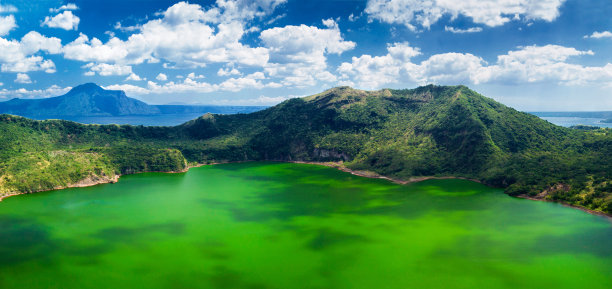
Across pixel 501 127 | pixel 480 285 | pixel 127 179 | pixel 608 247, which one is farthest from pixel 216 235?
pixel 501 127

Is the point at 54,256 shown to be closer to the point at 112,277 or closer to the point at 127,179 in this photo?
the point at 112,277

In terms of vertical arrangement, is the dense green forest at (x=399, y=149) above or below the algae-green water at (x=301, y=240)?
above

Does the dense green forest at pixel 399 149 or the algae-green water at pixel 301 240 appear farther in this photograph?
the dense green forest at pixel 399 149

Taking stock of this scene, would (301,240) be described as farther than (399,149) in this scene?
No

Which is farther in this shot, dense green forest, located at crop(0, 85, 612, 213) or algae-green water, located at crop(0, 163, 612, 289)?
dense green forest, located at crop(0, 85, 612, 213)
